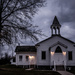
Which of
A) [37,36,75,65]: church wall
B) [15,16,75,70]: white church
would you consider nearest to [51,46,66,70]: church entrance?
[15,16,75,70]: white church

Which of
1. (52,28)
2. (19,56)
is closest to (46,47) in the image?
(52,28)

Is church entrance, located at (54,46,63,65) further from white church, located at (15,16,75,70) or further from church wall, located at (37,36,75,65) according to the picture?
church wall, located at (37,36,75,65)

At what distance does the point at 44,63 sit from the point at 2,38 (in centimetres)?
1906

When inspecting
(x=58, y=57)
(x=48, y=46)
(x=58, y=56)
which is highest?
(x=48, y=46)

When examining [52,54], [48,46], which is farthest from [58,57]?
[48,46]

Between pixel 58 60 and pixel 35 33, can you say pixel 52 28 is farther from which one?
pixel 35 33

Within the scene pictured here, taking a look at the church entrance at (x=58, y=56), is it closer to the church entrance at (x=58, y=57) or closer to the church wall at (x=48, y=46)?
the church entrance at (x=58, y=57)

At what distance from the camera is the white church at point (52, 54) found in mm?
25578

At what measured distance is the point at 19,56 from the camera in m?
29.2

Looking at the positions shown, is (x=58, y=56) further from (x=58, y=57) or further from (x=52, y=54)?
(x=52, y=54)

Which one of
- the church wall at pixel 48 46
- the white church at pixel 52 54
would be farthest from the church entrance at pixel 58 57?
the church wall at pixel 48 46

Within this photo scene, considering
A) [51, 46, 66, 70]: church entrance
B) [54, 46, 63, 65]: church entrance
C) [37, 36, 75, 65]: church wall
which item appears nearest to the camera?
[51, 46, 66, 70]: church entrance

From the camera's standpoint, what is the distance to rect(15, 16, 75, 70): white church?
2558 cm

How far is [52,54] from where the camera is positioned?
25.5 meters
